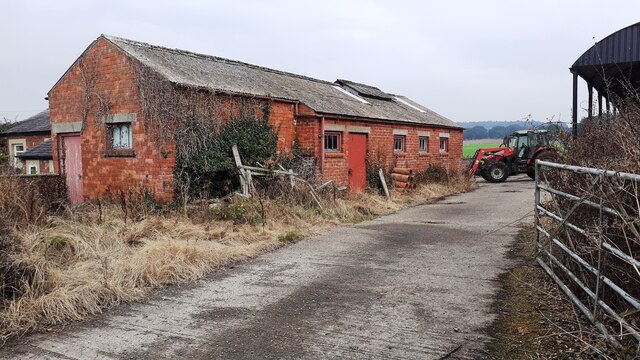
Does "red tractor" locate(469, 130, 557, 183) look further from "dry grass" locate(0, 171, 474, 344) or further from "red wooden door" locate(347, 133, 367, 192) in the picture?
"dry grass" locate(0, 171, 474, 344)

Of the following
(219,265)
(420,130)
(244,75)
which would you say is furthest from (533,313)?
(420,130)

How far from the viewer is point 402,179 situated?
1650 centimetres

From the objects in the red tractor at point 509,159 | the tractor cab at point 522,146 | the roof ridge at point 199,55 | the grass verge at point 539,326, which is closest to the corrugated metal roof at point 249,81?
the roof ridge at point 199,55

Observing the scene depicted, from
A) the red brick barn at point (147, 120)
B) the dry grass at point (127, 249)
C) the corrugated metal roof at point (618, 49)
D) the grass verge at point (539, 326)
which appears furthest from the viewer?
the corrugated metal roof at point (618, 49)

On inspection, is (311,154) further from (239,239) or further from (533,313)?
(533,313)

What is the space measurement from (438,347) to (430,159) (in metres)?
16.8

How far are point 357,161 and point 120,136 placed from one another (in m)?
7.38

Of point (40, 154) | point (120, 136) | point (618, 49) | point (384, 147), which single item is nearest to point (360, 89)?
point (384, 147)

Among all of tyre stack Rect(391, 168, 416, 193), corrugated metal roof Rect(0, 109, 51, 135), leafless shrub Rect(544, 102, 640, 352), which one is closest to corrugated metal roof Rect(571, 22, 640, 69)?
tyre stack Rect(391, 168, 416, 193)

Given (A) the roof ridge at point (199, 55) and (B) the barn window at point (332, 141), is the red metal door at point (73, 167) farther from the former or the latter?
(B) the barn window at point (332, 141)

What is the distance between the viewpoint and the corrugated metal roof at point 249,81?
11367 millimetres

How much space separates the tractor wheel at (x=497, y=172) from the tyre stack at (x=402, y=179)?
8.00 metres

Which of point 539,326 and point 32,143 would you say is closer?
point 539,326

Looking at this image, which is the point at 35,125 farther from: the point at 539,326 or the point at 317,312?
the point at 539,326
